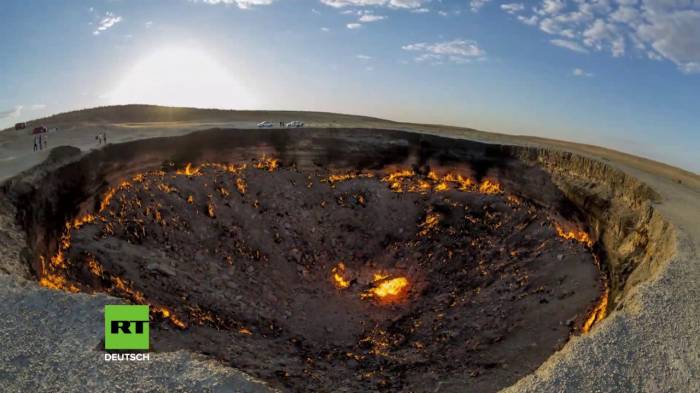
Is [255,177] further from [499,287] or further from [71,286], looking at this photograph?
[499,287]

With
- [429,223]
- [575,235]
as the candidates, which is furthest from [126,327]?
[575,235]

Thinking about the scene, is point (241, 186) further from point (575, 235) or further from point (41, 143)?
point (575, 235)

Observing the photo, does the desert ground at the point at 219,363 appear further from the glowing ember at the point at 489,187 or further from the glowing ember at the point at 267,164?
the glowing ember at the point at 267,164

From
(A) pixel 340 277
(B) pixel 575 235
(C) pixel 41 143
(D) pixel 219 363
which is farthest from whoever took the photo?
(C) pixel 41 143

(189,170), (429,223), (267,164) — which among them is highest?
(267,164)

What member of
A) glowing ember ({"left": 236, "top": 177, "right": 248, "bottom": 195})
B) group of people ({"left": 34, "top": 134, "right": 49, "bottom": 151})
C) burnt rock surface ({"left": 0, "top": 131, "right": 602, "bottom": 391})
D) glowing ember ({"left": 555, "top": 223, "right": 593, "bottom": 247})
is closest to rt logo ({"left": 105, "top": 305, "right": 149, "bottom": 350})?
burnt rock surface ({"left": 0, "top": 131, "right": 602, "bottom": 391})

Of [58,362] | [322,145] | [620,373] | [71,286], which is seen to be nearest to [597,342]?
[620,373]

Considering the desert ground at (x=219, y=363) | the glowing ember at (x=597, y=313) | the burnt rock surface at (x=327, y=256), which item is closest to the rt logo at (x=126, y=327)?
the desert ground at (x=219, y=363)
